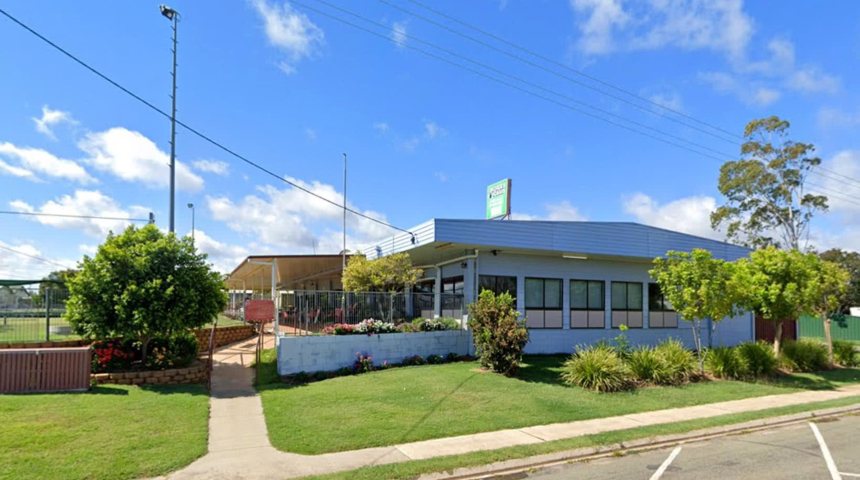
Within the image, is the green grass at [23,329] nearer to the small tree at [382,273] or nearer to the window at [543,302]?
the small tree at [382,273]

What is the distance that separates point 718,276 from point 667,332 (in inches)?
313

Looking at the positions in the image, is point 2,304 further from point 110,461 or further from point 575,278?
point 575,278

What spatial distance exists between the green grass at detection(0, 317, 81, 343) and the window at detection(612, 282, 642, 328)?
1773 cm

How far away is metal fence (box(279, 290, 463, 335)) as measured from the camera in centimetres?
1450

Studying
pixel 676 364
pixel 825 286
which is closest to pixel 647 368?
pixel 676 364

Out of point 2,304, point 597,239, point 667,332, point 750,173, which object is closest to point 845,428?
point 597,239

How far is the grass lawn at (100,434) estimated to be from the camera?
6.44 meters

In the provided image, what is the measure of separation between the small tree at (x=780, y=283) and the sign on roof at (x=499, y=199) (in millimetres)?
8177

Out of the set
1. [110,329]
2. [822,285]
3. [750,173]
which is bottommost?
[110,329]

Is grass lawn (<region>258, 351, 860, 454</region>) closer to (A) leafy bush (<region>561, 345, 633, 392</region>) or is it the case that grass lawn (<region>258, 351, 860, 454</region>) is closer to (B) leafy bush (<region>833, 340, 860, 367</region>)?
(A) leafy bush (<region>561, 345, 633, 392</region>)

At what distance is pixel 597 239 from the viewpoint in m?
18.0

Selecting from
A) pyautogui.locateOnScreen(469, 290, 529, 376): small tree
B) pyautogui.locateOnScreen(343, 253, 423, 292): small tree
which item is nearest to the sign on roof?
pyautogui.locateOnScreen(343, 253, 423, 292): small tree

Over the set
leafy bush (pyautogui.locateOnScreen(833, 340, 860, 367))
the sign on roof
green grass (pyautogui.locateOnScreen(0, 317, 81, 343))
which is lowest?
leafy bush (pyautogui.locateOnScreen(833, 340, 860, 367))

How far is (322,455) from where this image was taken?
7.27 meters
